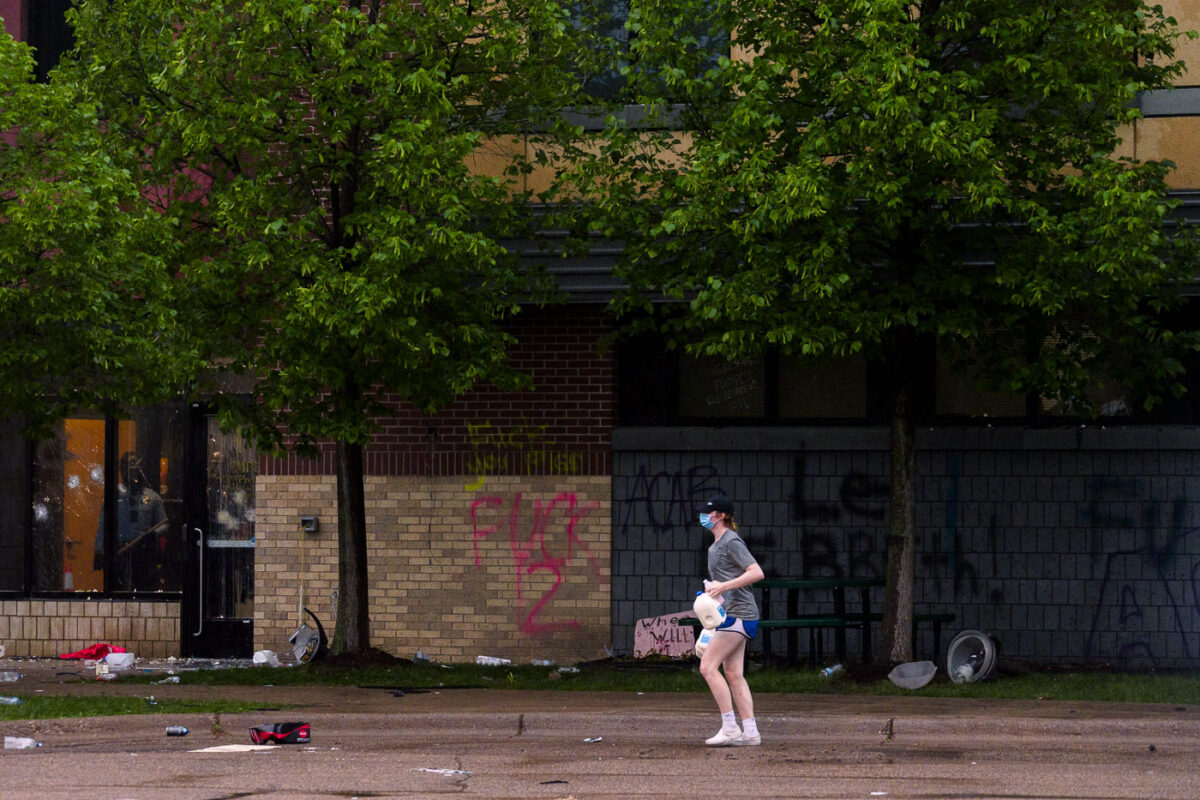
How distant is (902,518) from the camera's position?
12.6 m

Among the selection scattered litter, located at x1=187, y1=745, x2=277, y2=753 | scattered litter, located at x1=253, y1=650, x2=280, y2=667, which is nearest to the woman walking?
scattered litter, located at x1=187, y1=745, x2=277, y2=753

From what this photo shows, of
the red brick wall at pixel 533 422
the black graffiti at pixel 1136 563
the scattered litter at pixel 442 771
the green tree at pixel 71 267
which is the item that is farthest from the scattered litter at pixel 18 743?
the black graffiti at pixel 1136 563

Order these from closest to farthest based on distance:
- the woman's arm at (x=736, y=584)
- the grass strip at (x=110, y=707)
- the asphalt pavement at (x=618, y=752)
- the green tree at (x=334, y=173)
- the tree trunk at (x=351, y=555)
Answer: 1. the asphalt pavement at (x=618, y=752)
2. the woman's arm at (x=736, y=584)
3. the grass strip at (x=110, y=707)
4. the green tree at (x=334, y=173)
5. the tree trunk at (x=351, y=555)

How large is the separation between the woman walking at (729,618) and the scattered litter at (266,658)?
6601 millimetres

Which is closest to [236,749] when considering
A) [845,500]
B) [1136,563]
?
[845,500]

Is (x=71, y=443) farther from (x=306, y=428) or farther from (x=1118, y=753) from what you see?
(x=1118, y=753)

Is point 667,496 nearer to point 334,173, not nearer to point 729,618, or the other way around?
point 334,173

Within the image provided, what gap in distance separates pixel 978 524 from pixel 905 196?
4.12 metres

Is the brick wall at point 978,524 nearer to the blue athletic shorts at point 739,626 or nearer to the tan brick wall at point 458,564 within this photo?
the tan brick wall at point 458,564

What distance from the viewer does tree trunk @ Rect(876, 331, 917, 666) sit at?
41.2ft

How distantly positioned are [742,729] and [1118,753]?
8.00 feet

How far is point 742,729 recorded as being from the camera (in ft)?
32.0

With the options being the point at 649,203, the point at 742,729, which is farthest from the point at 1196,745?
the point at 649,203

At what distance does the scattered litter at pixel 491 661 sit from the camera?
1469 cm
